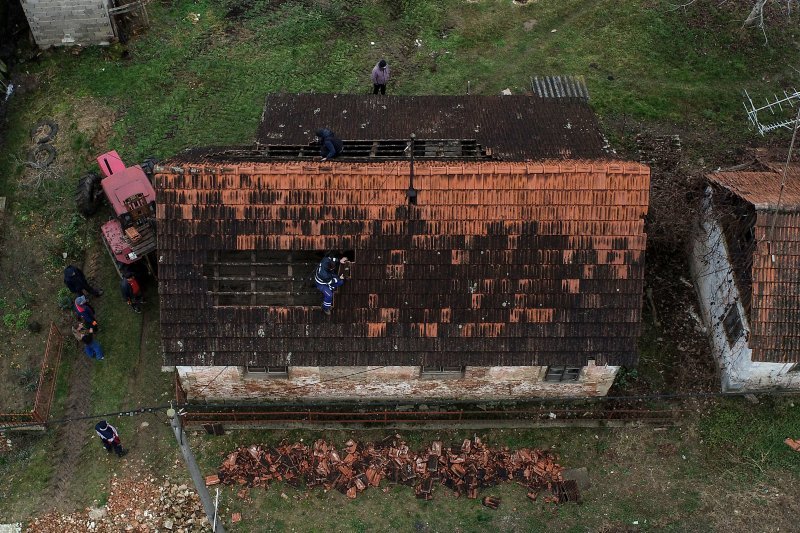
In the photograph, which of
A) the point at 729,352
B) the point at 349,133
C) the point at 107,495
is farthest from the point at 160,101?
the point at 729,352

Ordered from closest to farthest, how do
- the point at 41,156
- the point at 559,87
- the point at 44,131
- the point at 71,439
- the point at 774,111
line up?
the point at 71,439
the point at 41,156
the point at 559,87
the point at 44,131
the point at 774,111

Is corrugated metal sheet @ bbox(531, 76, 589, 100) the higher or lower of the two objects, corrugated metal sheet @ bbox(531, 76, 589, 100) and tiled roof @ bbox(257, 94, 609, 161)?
the higher

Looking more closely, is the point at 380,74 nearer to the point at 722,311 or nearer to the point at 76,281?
the point at 76,281

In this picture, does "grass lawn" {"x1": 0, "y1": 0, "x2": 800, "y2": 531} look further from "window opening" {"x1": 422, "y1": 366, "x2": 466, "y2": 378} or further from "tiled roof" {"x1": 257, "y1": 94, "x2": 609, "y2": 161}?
"tiled roof" {"x1": 257, "y1": 94, "x2": 609, "y2": 161}

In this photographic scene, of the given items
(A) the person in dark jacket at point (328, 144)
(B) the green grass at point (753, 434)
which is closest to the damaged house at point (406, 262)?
(A) the person in dark jacket at point (328, 144)

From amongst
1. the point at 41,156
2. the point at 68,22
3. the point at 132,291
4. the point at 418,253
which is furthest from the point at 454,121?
the point at 68,22

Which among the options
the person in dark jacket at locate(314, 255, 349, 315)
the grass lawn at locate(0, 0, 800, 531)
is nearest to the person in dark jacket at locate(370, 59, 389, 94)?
the grass lawn at locate(0, 0, 800, 531)

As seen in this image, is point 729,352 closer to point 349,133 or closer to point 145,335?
point 349,133
